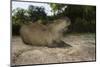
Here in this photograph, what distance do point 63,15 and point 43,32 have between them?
0.40m

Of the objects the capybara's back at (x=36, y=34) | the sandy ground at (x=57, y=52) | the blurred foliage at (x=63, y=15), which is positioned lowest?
the sandy ground at (x=57, y=52)

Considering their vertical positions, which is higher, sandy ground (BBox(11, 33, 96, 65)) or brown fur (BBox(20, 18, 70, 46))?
brown fur (BBox(20, 18, 70, 46))

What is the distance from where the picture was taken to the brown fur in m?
2.56

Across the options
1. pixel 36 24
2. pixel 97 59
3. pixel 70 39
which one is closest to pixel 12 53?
pixel 36 24

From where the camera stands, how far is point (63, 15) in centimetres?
273

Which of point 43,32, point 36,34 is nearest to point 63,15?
point 43,32

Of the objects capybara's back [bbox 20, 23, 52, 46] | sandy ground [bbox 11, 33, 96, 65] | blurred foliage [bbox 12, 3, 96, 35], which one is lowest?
sandy ground [bbox 11, 33, 96, 65]

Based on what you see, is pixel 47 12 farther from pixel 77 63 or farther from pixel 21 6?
pixel 77 63

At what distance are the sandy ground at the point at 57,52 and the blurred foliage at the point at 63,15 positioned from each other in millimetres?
135

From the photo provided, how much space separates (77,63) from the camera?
281 cm

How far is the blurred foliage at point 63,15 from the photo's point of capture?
2.51 metres

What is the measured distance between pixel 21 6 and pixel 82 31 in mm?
1002

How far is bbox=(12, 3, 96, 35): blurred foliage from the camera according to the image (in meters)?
2.51

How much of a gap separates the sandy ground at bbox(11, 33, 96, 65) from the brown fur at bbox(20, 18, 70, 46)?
8 cm
